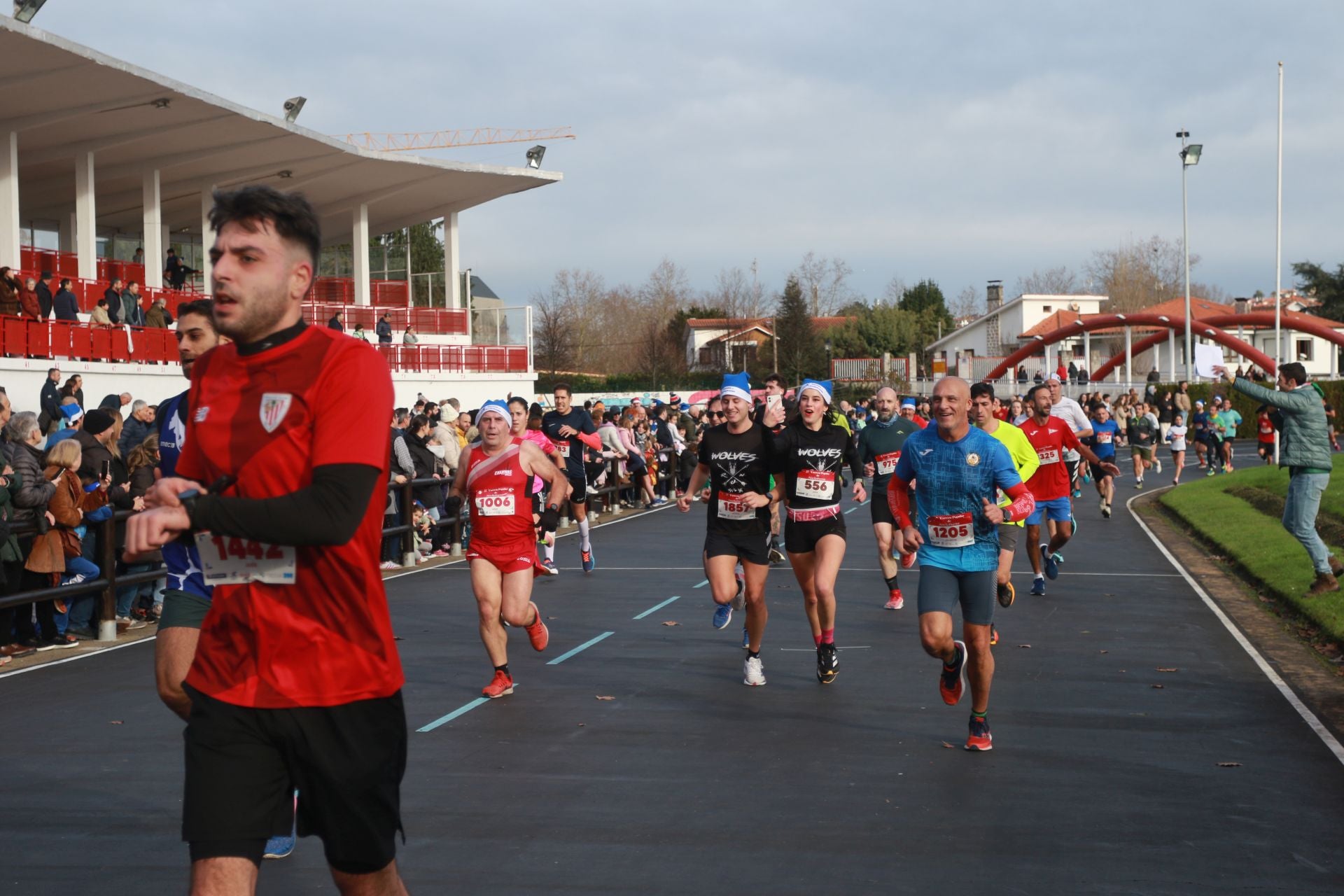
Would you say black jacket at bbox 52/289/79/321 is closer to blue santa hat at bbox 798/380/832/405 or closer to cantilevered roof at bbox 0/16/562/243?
cantilevered roof at bbox 0/16/562/243

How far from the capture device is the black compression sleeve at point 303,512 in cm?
322

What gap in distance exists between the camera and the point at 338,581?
3457mm

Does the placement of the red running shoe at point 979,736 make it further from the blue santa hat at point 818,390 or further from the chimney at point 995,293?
the chimney at point 995,293

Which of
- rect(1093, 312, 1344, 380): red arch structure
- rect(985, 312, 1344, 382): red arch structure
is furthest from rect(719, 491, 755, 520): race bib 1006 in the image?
rect(1093, 312, 1344, 380): red arch structure

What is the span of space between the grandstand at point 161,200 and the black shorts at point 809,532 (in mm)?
10669

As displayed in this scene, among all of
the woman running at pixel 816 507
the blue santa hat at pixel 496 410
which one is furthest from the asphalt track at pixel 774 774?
the blue santa hat at pixel 496 410

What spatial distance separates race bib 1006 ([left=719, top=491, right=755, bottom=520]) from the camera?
10250 millimetres

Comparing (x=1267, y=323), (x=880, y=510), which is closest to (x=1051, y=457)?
(x=880, y=510)

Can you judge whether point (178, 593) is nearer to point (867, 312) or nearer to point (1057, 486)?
point (1057, 486)

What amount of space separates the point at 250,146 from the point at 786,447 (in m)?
31.6

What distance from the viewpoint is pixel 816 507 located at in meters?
10.3

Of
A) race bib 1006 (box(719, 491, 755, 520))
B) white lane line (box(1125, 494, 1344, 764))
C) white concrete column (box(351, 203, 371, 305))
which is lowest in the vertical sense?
white lane line (box(1125, 494, 1344, 764))

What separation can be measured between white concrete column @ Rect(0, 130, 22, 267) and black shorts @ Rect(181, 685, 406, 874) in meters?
28.6

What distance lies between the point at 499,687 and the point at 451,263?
4306 centimetres
